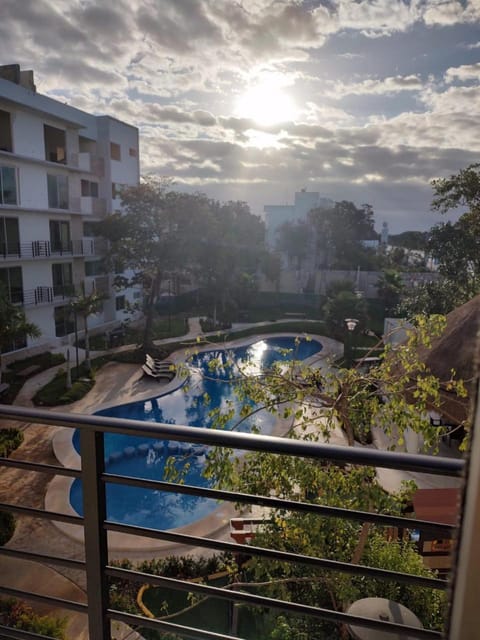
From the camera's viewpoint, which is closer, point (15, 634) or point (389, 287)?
point (15, 634)

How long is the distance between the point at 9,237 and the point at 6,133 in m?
2.82

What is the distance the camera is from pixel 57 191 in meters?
14.9

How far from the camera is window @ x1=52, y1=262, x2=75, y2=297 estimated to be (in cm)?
1494

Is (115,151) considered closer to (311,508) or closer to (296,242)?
(296,242)

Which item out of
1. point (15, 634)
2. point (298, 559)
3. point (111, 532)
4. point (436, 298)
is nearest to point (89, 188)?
point (436, 298)

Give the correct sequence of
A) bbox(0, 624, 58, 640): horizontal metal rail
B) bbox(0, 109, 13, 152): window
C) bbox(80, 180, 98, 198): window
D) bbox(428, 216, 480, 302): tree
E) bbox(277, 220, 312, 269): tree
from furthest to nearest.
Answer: bbox(277, 220, 312, 269): tree → bbox(80, 180, 98, 198): window → bbox(0, 109, 13, 152): window → bbox(428, 216, 480, 302): tree → bbox(0, 624, 58, 640): horizontal metal rail

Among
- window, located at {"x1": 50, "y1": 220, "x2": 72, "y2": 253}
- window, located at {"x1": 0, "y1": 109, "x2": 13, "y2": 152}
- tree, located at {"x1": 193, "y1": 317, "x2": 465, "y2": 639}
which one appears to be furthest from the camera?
window, located at {"x1": 50, "y1": 220, "x2": 72, "y2": 253}

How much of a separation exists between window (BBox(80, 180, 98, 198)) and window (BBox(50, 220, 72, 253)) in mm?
2053

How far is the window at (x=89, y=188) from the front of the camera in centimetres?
1689

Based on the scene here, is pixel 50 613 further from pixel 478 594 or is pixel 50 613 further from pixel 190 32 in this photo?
pixel 190 32

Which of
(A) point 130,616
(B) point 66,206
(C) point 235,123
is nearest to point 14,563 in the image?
(A) point 130,616

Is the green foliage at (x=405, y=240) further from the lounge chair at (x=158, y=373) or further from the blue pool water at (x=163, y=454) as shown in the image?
the lounge chair at (x=158, y=373)

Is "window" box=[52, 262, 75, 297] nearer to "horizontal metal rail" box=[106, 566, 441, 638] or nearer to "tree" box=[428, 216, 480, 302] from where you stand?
"tree" box=[428, 216, 480, 302]

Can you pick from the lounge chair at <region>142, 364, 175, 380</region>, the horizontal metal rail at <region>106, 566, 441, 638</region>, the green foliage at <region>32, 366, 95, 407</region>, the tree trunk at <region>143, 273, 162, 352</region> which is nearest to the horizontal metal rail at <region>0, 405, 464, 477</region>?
the horizontal metal rail at <region>106, 566, 441, 638</region>
